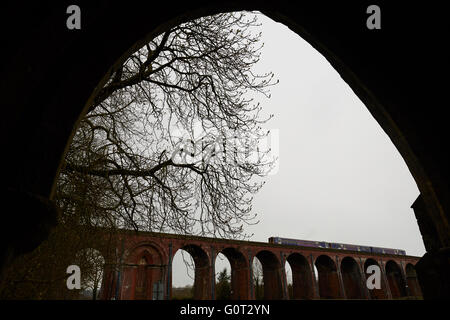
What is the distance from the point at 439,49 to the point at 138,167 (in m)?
5.07

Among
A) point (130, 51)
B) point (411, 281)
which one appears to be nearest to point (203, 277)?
point (130, 51)

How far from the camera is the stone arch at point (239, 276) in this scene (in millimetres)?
26311

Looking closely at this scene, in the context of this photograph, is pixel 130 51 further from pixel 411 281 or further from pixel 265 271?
pixel 411 281

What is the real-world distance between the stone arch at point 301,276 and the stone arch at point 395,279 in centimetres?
1554

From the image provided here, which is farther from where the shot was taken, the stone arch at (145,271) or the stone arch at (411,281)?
the stone arch at (411,281)

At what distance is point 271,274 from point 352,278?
44.0 feet

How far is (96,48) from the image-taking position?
149 cm

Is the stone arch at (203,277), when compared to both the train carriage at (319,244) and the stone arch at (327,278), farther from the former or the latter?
the stone arch at (327,278)

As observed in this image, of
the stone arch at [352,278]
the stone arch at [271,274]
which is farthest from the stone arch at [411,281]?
the stone arch at [271,274]

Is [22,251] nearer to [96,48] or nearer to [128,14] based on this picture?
[96,48]

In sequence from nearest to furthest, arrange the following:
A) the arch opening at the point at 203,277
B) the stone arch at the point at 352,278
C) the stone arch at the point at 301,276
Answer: the arch opening at the point at 203,277 < the stone arch at the point at 301,276 < the stone arch at the point at 352,278

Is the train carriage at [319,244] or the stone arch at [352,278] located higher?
the train carriage at [319,244]

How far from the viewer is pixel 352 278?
34938 millimetres
